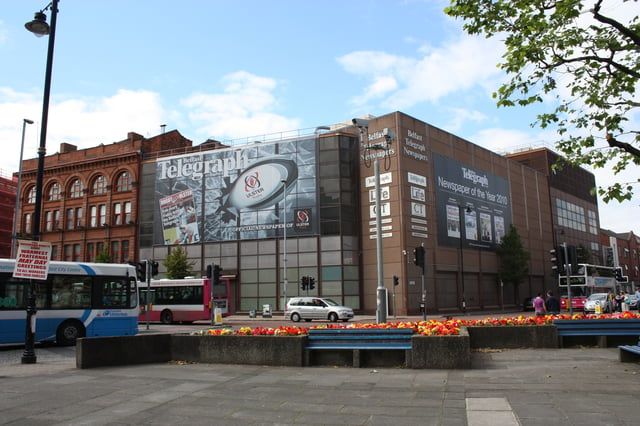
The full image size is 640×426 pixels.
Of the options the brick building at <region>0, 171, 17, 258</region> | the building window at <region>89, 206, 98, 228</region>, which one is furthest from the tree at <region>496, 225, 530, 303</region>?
the brick building at <region>0, 171, 17, 258</region>

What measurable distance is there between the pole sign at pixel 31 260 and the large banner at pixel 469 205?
36.7 metres

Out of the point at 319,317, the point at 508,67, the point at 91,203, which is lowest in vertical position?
the point at 319,317

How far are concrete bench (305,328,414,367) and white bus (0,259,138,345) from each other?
10855mm

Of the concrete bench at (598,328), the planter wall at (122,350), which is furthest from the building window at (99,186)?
the concrete bench at (598,328)

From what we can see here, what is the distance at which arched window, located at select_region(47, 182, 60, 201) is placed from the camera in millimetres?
57625

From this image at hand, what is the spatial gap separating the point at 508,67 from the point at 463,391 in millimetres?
6745

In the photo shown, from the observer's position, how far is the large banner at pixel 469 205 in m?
47.2

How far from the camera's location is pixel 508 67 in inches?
432

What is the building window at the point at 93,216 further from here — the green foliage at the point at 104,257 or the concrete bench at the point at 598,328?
the concrete bench at the point at 598,328

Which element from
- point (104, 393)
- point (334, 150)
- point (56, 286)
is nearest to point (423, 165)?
point (334, 150)

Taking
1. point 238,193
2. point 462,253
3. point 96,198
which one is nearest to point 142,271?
point 238,193

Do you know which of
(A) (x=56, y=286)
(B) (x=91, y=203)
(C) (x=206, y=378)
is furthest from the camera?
(B) (x=91, y=203)

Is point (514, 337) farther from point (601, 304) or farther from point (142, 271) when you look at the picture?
point (601, 304)

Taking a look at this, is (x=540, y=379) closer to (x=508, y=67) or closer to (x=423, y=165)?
(x=508, y=67)
